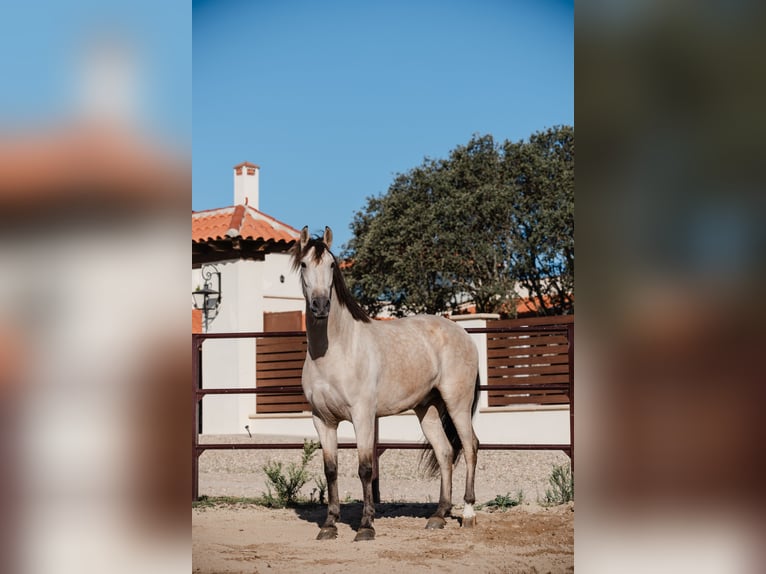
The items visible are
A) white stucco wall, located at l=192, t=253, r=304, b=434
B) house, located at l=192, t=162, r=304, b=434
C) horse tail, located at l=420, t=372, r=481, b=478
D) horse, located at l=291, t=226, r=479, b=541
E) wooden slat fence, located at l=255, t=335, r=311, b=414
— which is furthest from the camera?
house, located at l=192, t=162, r=304, b=434

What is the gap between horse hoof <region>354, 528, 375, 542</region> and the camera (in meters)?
4.65

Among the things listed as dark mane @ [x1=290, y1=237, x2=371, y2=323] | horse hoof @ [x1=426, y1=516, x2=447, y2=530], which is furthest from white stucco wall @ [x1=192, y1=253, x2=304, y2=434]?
dark mane @ [x1=290, y1=237, x2=371, y2=323]

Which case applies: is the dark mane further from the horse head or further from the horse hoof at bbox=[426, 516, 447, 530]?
the horse hoof at bbox=[426, 516, 447, 530]

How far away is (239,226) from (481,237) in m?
4.73

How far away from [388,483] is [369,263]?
10.5m

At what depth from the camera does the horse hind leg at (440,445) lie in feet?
17.5

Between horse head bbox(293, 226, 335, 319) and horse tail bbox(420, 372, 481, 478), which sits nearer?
horse head bbox(293, 226, 335, 319)
